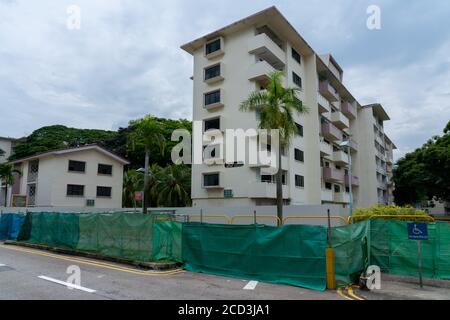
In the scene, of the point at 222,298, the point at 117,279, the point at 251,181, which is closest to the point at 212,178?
the point at 251,181

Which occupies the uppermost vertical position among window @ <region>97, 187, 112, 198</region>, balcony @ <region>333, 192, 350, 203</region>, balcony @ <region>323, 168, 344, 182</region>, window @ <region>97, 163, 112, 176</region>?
window @ <region>97, 163, 112, 176</region>

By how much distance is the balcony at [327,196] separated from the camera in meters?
34.6

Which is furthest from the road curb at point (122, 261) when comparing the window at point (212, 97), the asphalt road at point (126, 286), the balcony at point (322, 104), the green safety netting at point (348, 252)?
the balcony at point (322, 104)

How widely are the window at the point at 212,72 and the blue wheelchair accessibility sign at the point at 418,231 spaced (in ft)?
80.2

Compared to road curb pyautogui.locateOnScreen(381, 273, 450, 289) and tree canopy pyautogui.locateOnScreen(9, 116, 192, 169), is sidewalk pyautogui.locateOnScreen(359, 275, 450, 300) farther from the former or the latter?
tree canopy pyautogui.locateOnScreen(9, 116, 192, 169)

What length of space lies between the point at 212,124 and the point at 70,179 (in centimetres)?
1691

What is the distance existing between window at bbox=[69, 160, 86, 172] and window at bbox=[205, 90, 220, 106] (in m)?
16.4

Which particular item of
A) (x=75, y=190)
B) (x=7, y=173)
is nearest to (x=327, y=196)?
(x=75, y=190)

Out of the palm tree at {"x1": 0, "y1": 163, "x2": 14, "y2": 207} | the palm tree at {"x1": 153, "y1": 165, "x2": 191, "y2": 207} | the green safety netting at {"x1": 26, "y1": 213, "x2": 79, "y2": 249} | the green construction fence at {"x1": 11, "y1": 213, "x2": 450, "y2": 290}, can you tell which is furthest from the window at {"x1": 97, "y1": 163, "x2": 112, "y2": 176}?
the green construction fence at {"x1": 11, "y1": 213, "x2": 450, "y2": 290}

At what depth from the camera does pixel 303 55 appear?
3534cm

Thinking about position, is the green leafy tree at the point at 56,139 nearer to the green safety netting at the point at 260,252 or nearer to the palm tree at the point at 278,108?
the palm tree at the point at 278,108

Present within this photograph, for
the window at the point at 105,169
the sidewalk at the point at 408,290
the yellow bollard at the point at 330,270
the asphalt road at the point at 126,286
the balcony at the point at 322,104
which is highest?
the balcony at the point at 322,104

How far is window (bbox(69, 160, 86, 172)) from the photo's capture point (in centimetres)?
3614
